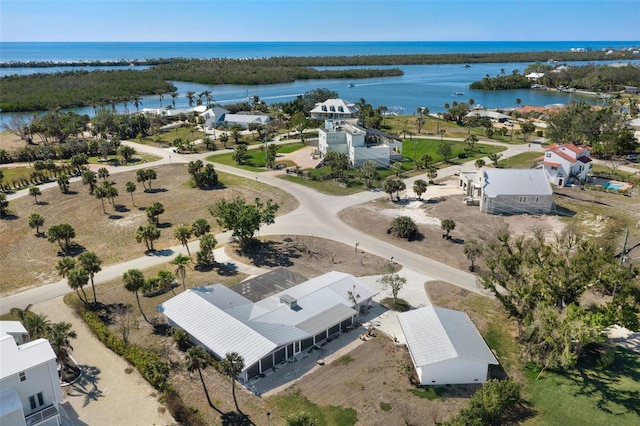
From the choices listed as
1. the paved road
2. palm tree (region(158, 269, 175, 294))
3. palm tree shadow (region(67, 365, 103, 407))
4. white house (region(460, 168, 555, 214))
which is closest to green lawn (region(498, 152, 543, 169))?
the paved road

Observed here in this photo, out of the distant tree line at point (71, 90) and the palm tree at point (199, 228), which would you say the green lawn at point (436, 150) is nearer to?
the palm tree at point (199, 228)

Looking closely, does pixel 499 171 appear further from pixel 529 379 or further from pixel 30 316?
pixel 30 316

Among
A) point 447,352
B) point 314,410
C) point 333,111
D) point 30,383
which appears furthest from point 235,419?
point 333,111

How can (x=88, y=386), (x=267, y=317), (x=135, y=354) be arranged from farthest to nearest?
(x=267, y=317) → (x=135, y=354) → (x=88, y=386)

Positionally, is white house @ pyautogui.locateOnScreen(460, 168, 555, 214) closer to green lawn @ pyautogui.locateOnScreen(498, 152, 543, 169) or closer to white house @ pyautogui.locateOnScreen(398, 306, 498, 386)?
green lawn @ pyautogui.locateOnScreen(498, 152, 543, 169)

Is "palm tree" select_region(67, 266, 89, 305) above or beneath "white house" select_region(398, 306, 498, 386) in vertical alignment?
above

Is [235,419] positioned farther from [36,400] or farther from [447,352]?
[447,352]

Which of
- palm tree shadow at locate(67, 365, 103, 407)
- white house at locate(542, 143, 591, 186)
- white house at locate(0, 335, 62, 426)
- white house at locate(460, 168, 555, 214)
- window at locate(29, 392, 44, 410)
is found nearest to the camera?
white house at locate(0, 335, 62, 426)
